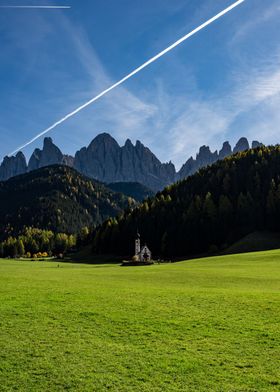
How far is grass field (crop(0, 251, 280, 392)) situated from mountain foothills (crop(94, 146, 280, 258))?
3974 inches

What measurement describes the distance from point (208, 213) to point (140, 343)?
123m

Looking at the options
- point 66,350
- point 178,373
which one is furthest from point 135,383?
point 66,350

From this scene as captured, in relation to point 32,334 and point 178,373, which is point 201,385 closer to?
point 178,373

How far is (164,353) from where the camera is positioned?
1475 centimetres

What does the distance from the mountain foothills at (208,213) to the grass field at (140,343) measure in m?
101

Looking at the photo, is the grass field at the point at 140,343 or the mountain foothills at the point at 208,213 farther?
the mountain foothills at the point at 208,213

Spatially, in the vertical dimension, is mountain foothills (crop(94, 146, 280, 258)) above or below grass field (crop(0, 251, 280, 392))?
above

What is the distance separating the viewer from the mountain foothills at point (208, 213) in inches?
5113

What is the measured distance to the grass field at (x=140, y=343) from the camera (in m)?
12.2

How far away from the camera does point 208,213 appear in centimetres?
13675

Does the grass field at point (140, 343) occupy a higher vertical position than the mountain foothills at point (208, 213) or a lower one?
lower

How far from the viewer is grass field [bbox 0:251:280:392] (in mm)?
12250

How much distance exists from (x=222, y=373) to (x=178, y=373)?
1.49m

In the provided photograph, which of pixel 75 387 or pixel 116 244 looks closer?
pixel 75 387
